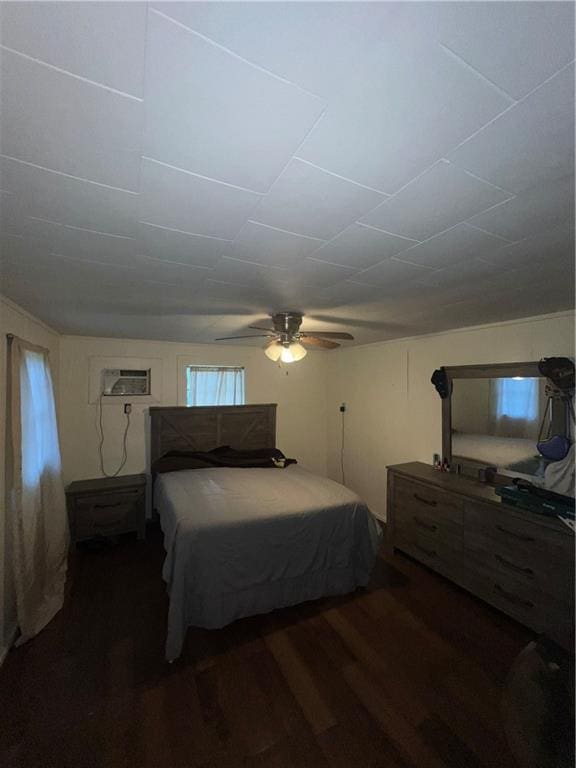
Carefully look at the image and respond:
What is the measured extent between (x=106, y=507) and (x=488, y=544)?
362 cm

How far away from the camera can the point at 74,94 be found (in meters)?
0.61

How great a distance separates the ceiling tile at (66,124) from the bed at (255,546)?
2.03 metres

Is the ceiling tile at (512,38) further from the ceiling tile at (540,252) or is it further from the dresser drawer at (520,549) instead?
the dresser drawer at (520,549)

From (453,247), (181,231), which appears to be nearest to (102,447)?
(181,231)

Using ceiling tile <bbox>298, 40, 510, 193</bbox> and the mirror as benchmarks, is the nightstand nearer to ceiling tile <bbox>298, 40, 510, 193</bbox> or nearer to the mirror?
the mirror

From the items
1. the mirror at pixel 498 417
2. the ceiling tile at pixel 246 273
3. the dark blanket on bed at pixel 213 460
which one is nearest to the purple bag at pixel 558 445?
the mirror at pixel 498 417

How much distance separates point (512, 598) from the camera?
2166 millimetres

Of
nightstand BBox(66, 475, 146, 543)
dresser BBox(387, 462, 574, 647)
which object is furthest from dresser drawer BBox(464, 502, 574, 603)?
nightstand BBox(66, 475, 146, 543)

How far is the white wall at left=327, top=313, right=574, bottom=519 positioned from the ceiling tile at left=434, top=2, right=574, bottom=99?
2453 mm

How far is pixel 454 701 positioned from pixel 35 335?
12.8ft

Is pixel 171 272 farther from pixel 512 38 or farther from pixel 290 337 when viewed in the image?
pixel 512 38

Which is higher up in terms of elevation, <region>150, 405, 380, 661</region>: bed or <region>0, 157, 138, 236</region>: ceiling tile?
<region>0, 157, 138, 236</region>: ceiling tile

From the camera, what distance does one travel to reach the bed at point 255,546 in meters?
2.04

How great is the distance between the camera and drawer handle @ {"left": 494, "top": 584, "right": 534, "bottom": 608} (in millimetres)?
2093
